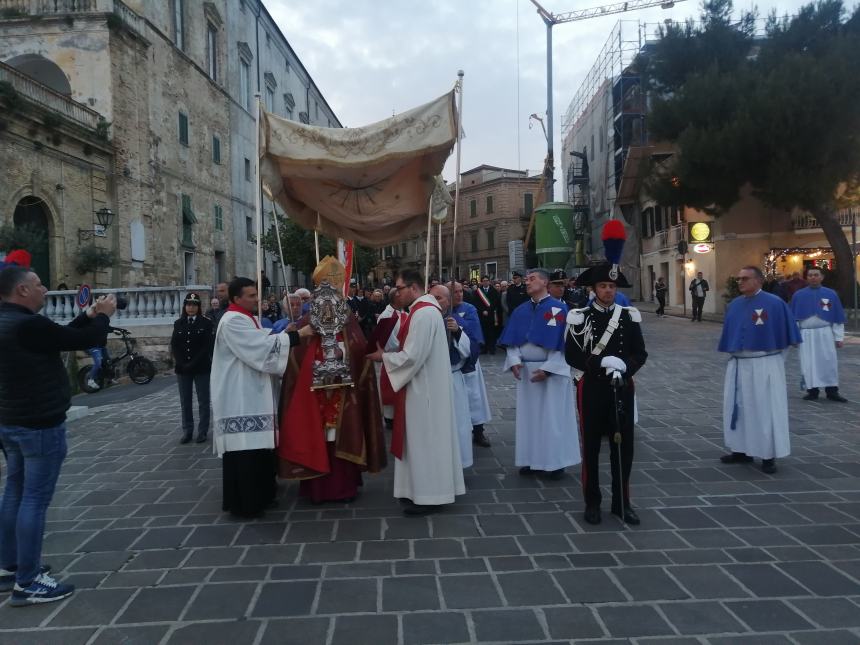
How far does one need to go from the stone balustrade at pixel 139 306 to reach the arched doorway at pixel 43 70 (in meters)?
8.67

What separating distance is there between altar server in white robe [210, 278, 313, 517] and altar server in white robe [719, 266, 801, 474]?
13.3 feet

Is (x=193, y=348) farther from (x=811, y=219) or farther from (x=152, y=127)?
(x=811, y=219)

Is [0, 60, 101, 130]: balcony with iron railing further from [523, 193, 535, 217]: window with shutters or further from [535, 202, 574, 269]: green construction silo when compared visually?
[523, 193, 535, 217]: window with shutters

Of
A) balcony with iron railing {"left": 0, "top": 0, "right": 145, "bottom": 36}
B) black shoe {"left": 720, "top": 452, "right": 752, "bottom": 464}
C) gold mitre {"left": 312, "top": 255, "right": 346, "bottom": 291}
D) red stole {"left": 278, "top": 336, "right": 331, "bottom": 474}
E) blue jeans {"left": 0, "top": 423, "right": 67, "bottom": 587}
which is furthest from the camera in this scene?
balcony with iron railing {"left": 0, "top": 0, "right": 145, "bottom": 36}

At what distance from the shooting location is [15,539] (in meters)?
3.82

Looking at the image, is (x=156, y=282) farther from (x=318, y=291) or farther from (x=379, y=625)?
(x=379, y=625)

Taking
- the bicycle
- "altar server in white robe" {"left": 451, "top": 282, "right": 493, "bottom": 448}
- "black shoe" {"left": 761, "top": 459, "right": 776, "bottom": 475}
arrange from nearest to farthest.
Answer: "black shoe" {"left": 761, "top": 459, "right": 776, "bottom": 475} < "altar server in white robe" {"left": 451, "top": 282, "right": 493, "bottom": 448} < the bicycle

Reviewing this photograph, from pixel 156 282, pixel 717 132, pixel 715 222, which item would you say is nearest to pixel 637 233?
pixel 715 222

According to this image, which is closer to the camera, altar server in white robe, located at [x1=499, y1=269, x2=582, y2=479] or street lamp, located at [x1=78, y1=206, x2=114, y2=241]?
altar server in white robe, located at [x1=499, y1=269, x2=582, y2=479]

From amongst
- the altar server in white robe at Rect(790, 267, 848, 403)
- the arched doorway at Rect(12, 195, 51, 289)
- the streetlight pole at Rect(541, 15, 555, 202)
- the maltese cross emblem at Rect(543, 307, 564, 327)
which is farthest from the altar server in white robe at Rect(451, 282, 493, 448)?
the streetlight pole at Rect(541, 15, 555, 202)

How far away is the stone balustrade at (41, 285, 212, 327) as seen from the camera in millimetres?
14297

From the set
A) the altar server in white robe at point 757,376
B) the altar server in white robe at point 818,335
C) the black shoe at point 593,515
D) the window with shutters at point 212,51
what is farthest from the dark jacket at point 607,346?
the window with shutters at point 212,51

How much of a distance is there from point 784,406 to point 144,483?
5.76m

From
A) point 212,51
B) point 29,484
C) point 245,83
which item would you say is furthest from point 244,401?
point 245,83
